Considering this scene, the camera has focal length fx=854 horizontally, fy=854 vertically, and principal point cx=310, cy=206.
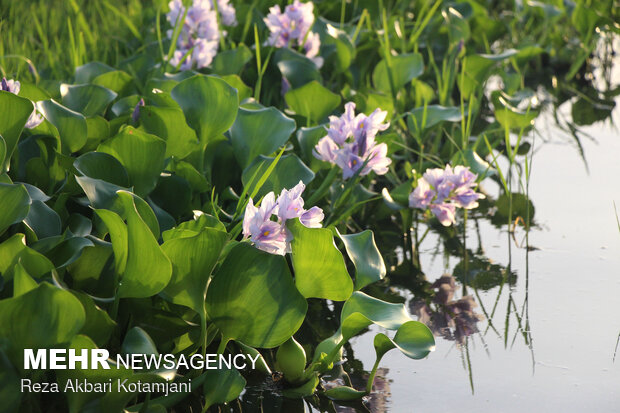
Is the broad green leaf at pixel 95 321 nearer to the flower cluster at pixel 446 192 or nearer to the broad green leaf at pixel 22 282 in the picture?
the broad green leaf at pixel 22 282

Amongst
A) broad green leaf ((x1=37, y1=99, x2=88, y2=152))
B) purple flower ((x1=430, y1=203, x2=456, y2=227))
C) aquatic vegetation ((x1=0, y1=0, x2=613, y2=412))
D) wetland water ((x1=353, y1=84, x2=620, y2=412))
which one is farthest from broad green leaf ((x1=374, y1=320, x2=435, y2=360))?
broad green leaf ((x1=37, y1=99, x2=88, y2=152))

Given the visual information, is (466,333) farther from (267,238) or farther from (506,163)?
(506,163)

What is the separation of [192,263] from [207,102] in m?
0.50

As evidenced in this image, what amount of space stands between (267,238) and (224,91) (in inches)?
19.6

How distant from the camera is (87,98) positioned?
1.74 m

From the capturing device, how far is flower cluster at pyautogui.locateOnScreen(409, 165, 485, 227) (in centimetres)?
173

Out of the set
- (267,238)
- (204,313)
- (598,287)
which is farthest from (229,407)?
(598,287)

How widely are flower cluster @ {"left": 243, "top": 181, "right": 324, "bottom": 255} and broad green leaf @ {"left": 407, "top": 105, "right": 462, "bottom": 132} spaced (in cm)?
92

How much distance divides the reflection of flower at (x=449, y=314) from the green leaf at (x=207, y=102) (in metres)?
0.50

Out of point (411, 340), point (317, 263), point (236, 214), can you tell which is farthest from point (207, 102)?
point (411, 340)

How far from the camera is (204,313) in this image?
1177 mm

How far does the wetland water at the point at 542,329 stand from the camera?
127 cm

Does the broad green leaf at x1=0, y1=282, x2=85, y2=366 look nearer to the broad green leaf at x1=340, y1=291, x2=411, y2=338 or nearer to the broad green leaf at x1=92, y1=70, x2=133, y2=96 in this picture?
the broad green leaf at x1=340, y1=291, x2=411, y2=338

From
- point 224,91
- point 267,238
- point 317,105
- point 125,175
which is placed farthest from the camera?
point 317,105
